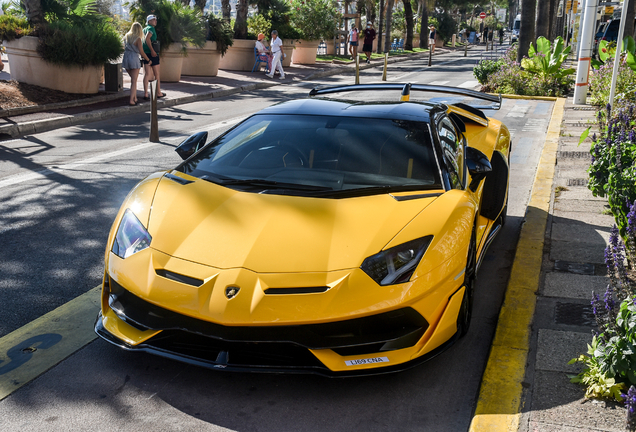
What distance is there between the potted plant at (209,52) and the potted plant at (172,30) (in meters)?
1.14

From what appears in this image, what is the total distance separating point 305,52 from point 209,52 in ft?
31.4

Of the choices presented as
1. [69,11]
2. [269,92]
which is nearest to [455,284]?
[69,11]

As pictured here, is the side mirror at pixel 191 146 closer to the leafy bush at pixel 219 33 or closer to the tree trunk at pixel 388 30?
the leafy bush at pixel 219 33

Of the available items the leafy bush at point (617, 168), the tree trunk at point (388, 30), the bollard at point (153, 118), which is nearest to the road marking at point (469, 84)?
the bollard at point (153, 118)

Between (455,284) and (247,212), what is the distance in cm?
115

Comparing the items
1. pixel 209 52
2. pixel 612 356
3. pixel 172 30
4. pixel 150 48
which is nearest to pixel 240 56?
pixel 209 52

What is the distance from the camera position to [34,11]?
1489cm

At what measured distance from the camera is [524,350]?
132 inches

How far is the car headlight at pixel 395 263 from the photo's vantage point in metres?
2.93

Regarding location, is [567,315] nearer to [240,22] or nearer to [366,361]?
[366,361]

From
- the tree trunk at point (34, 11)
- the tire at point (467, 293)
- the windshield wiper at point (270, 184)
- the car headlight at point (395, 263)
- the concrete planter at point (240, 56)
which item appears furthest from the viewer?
the concrete planter at point (240, 56)

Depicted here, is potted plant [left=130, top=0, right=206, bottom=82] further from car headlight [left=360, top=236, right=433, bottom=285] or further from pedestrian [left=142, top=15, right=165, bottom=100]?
car headlight [left=360, top=236, right=433, bottom=285]

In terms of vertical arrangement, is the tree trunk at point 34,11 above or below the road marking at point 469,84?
above

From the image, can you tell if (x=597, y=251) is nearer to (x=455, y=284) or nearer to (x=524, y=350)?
(x=524, y=350)
